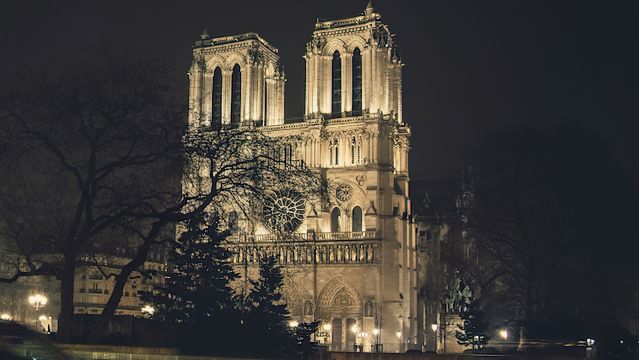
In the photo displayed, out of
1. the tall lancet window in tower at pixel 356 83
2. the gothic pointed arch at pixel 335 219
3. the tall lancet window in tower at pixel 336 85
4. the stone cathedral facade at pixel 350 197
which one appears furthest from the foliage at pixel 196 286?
the tall lancet window in tower at pixel 336 85

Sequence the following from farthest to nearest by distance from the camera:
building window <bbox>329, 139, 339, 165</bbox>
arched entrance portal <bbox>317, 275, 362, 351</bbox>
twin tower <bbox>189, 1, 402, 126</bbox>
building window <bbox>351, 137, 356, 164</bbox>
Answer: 1. twin tower <bbox>189, 1, 402, 126</bbox>
2. building window <bbox>329, 139, 339, 165</bbox>
3. building window <bbox>351, 137, 356, 164</bbox>
4. arched entrance portal <bbox>317, 275, 362, 351</bbox>

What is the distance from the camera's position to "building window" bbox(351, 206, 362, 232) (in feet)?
239

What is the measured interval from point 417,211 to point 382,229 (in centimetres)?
2271

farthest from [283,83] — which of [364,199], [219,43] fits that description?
[364,199]

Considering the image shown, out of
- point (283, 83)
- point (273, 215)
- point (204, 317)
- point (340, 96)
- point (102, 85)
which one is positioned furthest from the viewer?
point (283, 83)

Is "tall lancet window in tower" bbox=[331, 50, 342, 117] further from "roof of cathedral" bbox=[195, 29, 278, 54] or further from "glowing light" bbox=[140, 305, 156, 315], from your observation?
"glowing light" bbox=[140, 305, 156, 315]

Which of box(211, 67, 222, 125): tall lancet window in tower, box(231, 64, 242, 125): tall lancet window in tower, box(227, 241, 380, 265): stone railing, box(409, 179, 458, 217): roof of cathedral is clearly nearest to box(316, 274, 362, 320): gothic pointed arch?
box(227, 241, 380, 265): stone railing

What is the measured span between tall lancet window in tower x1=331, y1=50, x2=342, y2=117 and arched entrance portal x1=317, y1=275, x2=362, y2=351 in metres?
13.7

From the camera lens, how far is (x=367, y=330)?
6894 cm

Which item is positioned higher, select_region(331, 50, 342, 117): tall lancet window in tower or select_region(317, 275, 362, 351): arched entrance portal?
select_region(331, 50, 342, 117): tall lancet window in tower

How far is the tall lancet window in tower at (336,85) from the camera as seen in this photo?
74625mm

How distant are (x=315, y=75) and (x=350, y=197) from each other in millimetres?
10361

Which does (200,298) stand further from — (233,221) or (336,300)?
(336,300)

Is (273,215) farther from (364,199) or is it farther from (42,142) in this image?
(364,199)
